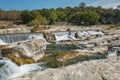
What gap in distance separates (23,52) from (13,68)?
3514 millimetres

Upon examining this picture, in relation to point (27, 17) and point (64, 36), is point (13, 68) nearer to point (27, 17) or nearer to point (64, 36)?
point (64, 36)

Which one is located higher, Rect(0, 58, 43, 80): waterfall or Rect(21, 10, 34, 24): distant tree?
Rect(21, 10, 34, 24): distant tree

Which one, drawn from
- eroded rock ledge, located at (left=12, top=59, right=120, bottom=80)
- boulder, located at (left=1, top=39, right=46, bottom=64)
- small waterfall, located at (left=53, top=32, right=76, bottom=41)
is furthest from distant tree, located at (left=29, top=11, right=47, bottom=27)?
eroded rock ledge, located at (left=12, top=59, right=120, bottom=80)

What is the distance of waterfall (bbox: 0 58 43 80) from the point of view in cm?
2189

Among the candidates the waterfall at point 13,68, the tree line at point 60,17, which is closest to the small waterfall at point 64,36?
the tree line at point 60,17

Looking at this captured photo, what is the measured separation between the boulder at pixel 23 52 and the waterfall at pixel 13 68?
92 centimetres

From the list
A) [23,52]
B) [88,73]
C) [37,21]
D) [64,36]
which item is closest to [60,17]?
[37,21]

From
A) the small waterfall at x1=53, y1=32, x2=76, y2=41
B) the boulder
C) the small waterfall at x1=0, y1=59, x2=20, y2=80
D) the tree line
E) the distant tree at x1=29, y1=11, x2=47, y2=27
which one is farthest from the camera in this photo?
the tree line

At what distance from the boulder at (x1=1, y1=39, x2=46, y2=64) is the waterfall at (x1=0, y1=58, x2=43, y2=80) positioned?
3.01 feet

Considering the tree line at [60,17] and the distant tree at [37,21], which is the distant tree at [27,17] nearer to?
the tree line at [60,17]

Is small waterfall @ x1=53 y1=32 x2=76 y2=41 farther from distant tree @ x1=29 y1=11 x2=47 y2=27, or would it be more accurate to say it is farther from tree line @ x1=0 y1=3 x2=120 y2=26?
tree line @ x1=0 y1=3 x2=120 y2=26

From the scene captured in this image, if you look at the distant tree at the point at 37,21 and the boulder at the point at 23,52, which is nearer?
the boulder at the point at 23,52

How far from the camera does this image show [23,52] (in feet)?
88.7

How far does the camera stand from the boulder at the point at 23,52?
86.8 feet
